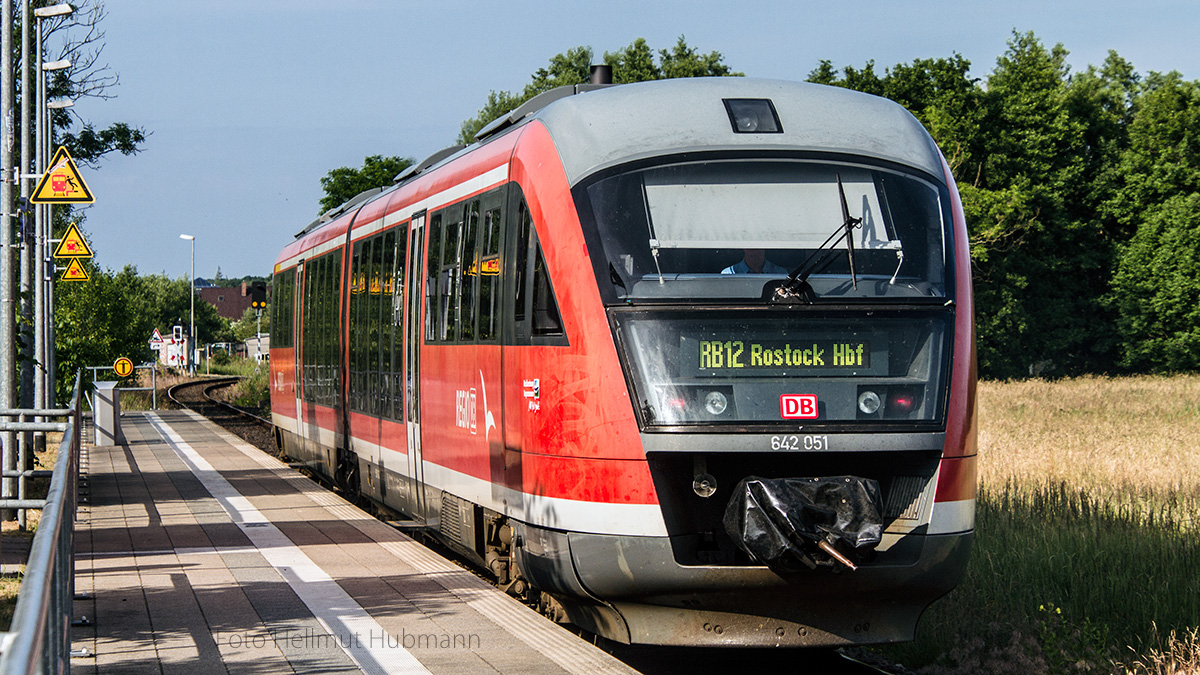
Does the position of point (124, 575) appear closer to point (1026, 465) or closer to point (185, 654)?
point (185, 654)

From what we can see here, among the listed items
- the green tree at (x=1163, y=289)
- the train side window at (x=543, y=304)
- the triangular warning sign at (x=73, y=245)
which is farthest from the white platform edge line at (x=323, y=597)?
the green tree at (x=1163, y=289)

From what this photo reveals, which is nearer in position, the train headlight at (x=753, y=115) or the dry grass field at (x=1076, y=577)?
the train headlight at (x=753, y=115)

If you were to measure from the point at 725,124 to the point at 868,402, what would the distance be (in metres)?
1.79

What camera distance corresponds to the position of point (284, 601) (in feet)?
27.9

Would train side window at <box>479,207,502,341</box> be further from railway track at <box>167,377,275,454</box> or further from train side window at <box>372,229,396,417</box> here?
railway track at <box>167,377,275,454</box>

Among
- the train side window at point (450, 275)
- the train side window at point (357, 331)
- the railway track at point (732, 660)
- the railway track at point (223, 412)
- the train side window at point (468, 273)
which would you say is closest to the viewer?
the railway track at point (732, 660)

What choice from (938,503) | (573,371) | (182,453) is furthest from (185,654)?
(182,453)

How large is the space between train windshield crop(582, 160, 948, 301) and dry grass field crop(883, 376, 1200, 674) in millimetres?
2331

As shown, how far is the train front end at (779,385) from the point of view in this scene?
22.3ft

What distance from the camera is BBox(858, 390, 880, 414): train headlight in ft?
22.7

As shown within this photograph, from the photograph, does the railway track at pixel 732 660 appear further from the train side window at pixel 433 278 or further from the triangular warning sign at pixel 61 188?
the triangular warning sign at pixel 61 188

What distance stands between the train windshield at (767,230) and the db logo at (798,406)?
552 mm

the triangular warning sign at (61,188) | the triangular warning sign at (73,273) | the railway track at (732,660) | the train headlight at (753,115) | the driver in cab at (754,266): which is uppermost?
the triangular warning sign at (61,188)

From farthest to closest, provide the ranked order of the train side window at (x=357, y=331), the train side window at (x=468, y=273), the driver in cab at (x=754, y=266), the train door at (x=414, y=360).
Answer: the train side window at (x=357, y=331)
the train door at (x=414, y=360)
the train side window at (x=468, y=273)
the driver in cab at (x=754, y=266)
